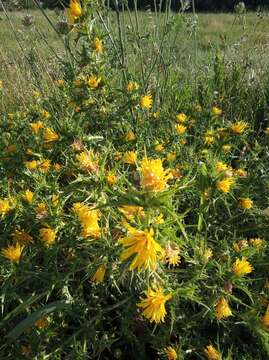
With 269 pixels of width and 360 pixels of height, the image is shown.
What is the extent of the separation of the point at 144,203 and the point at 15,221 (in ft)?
2.82

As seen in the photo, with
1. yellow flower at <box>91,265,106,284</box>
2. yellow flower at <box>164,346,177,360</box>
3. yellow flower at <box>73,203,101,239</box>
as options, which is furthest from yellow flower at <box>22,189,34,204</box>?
yellow flower at <box>164,346,177,360</box>

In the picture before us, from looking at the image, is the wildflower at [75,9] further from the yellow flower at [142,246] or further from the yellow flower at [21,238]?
the yellow flower at [142,246]

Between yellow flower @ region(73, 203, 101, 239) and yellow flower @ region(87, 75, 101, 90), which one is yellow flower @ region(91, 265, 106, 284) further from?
yellow flower @ region(87, 75, 101, 90)

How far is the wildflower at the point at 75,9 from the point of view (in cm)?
174

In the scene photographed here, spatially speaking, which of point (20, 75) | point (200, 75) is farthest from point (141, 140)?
point (20, 75)

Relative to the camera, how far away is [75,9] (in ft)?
5.72

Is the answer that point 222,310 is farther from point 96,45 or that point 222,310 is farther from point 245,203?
point 96,45

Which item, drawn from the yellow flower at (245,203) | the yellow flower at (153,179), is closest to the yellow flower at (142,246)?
the yellow flower at (153,179)

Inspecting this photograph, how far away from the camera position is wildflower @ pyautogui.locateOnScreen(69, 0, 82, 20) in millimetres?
1735

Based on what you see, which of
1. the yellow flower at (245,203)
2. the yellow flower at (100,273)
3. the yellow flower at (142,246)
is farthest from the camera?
the yellow flower at (245,203)

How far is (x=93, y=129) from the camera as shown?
2.21 metres

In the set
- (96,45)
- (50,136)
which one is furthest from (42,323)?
(96,45)

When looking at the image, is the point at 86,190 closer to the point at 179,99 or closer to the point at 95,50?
the point at 95,50

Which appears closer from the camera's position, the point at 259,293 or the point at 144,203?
the point at 144,203
